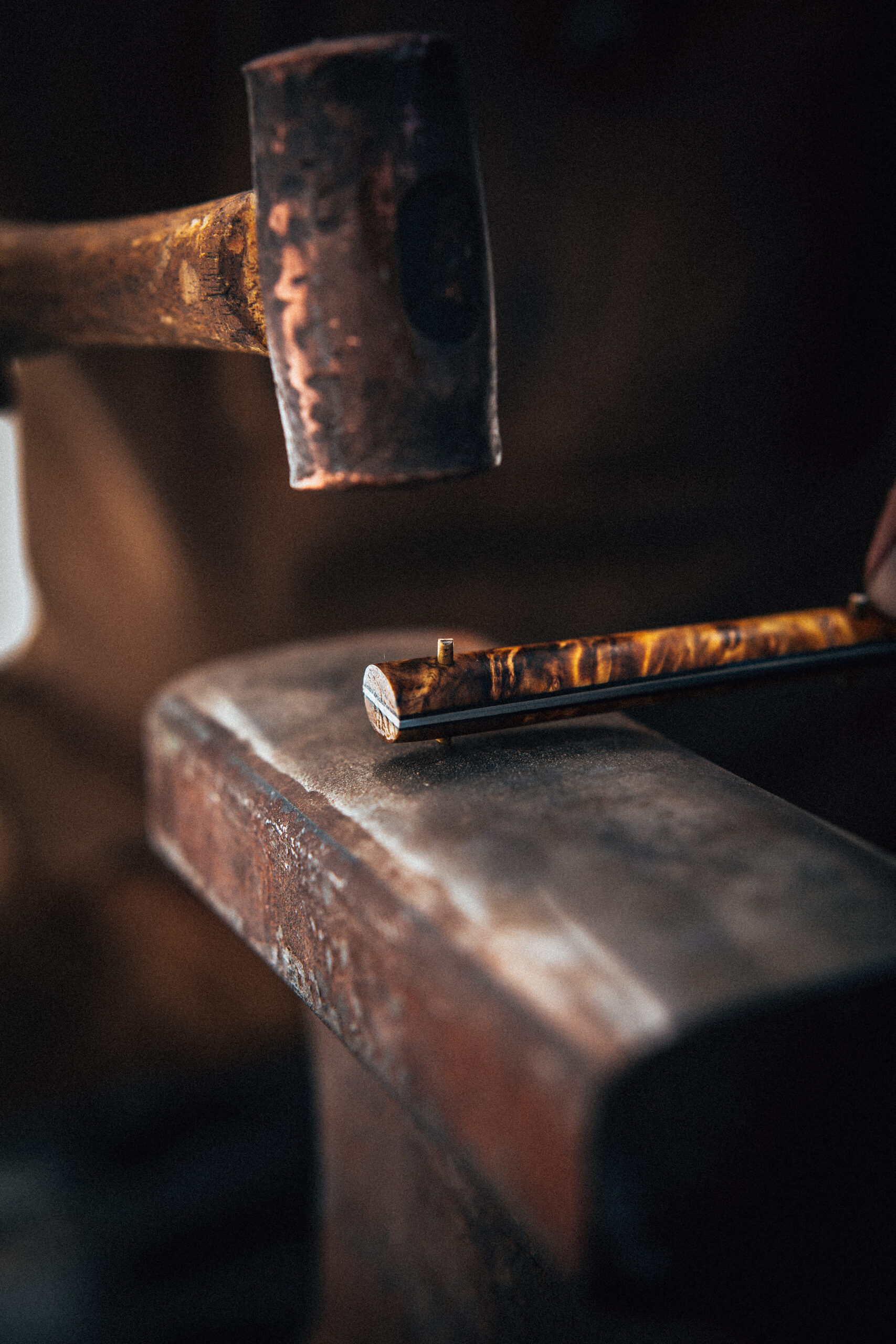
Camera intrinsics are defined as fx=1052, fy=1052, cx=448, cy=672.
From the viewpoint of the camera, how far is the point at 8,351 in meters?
0.93

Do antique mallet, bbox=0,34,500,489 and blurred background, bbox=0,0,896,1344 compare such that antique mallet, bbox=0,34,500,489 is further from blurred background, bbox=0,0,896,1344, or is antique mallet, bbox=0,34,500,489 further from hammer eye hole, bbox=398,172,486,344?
blurred background, bbox=0,0,896,1344

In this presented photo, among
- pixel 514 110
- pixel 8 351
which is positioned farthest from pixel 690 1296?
pixel 514 110

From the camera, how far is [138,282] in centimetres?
76

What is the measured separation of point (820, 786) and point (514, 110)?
2.98 feet

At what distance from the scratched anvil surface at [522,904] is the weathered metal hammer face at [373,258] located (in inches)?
8.1

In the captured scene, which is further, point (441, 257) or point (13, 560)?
point (13, 560)

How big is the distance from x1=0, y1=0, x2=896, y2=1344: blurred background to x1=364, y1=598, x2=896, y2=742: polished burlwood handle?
0.61 m

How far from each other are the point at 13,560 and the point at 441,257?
834 millimetres

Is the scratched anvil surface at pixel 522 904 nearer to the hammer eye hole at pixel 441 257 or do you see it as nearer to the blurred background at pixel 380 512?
the hammer eye hole at pixel 441 257

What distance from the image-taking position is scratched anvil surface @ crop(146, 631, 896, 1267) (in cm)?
46

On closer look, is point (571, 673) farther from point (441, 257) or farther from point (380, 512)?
point (380, 512)

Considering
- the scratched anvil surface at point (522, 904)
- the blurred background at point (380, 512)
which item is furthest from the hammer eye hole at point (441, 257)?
the blurred background at point (380, 512)

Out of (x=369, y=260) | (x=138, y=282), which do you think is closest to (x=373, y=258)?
(x=369, y=260)

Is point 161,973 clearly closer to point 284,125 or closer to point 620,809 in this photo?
point 620,809
